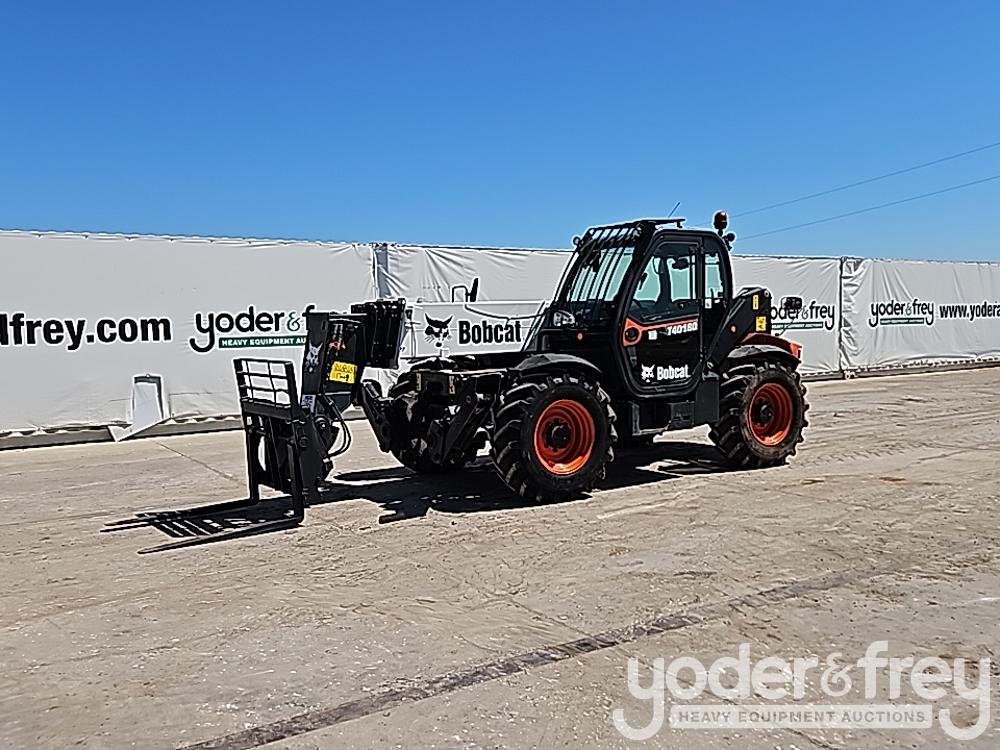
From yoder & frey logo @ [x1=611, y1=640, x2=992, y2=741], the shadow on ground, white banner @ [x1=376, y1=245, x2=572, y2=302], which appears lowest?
yoder & frey logo @ [x1=611, y1=640, x2=992, y2=741]

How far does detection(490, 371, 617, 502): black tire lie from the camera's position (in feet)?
25.5

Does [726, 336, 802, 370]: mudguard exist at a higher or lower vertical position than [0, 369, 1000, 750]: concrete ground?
higher

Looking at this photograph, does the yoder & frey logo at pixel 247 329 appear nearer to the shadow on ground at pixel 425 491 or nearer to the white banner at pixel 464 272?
the white banner at pixel 464 272

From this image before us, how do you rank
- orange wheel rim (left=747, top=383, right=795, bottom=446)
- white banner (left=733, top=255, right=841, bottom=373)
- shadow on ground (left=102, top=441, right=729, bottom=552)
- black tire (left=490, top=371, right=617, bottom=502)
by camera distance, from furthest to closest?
1. white banner (left=733, top=255, right=841, bottom=373)
2. orange wheel rim (left=747, top=383, right=795, bottom=446)
3. black tire (left=490, top=371, right=617, bottom=502)
4. shadow on ground (left=102, top=441, right=729, bottom=552)

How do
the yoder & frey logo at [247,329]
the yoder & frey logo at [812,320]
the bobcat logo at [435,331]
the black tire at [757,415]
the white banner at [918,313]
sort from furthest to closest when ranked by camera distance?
the white banner at [918,313] < the yoder & frey logo at [812,320] < the yoder & frey logo at [247,329] < the bobcat logo at [435,331] < the black tire at [757,415]

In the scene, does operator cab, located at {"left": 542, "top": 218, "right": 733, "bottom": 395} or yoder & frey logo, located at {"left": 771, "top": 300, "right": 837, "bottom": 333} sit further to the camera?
yoder & frey logo, located at {"left": 771, "top": 300, "right": 837, "bottom": 333}

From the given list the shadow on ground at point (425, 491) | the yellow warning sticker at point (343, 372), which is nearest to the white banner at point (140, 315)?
the shadow on ground at point (425, 491)

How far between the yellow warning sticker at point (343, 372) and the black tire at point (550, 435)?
119cm

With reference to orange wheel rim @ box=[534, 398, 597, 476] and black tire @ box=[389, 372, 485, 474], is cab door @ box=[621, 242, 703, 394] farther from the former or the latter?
black tire @ box=[389, 372, 485, 474]

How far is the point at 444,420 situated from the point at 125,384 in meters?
6.83

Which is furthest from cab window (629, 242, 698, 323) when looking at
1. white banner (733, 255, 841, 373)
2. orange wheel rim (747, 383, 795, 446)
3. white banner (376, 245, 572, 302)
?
white banner (733, 255, 841, 373)

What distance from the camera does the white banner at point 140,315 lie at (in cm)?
1258

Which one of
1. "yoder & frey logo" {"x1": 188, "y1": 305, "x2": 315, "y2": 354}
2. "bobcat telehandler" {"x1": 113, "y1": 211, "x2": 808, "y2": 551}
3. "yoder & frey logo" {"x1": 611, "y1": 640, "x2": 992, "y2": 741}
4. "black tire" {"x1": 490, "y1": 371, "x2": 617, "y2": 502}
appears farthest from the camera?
"yoder & frey logo" {"x1": 188, "y1": 305, "x2": 315, "y2": 354}

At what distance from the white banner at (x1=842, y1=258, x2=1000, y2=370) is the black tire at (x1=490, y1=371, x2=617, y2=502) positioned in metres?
14.9
